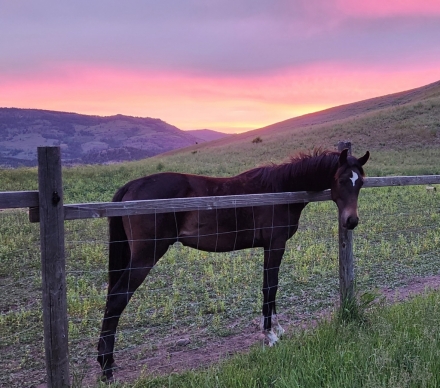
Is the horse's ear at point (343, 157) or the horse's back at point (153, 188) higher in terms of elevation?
the horse's ear at point (343, 157)

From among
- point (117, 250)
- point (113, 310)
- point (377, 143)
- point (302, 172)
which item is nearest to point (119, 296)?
point (113, 310)

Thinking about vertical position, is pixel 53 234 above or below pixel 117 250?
above

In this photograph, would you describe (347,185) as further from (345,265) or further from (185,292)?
(185,292)

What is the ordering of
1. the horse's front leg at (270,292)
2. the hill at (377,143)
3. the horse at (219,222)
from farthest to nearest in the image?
1. the hill at (377,143)
2. the horse's front leg at (270,292)
3. the horse at (219,222)

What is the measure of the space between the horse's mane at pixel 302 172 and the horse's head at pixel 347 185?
0.16m

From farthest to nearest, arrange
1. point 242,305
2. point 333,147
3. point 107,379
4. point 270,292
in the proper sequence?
point 333,147, point 242,305, point 270,292, point 107,379

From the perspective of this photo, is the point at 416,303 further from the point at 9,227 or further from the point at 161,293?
the point at 9,227

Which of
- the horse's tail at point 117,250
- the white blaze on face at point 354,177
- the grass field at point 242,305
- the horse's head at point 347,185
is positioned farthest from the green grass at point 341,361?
the white blaze on face at point 354,177

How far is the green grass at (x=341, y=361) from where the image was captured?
3.03m

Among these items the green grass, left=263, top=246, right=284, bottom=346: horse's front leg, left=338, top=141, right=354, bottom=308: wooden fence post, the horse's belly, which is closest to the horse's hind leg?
the horse's belly

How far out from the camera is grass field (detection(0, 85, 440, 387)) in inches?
129

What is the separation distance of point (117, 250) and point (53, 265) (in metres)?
1.32

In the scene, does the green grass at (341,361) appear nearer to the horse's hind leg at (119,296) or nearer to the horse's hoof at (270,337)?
the horse's hoof at (270,337)

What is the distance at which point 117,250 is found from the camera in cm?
438
